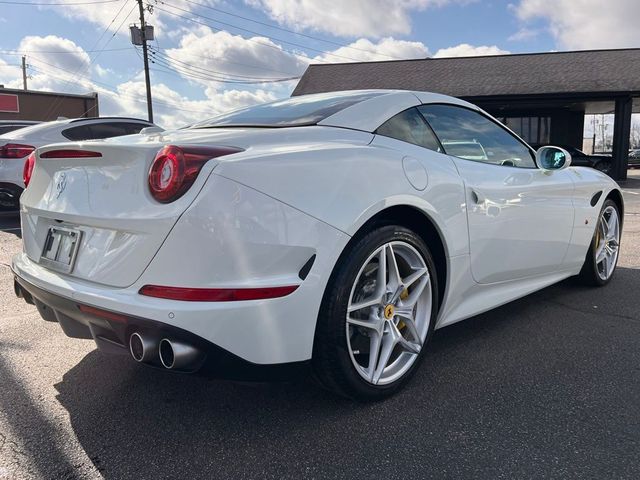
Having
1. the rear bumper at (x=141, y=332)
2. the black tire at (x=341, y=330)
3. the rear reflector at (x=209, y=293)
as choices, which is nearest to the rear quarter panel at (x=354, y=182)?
the black tire at (x=341, y=330)

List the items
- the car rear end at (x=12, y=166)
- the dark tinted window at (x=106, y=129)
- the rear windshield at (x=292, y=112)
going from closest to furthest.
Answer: the rear windshield at (x=292, y=112) < the car rear end at (x=12, y=166) < the dark tinted window at (x=106, y=129)

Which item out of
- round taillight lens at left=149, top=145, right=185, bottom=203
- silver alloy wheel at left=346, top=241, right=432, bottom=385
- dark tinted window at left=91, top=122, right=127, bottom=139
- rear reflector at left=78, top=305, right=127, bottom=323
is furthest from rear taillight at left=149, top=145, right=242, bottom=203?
dark tinted window at left=91, top=122, right=127, bottom=139

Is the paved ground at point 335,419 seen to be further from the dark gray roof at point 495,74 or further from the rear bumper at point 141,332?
the dark gray roof at point 495,74

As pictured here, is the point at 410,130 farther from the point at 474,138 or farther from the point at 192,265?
the point at 192,265

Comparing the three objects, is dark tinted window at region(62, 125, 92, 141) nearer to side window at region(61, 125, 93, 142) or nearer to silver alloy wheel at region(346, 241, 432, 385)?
side window at region(61, 125, 93, 142)

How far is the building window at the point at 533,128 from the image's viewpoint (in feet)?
82.6

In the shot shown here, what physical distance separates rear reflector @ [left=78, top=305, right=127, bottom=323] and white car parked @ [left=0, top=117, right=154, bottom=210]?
5907 millimetres

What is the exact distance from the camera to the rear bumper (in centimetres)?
193

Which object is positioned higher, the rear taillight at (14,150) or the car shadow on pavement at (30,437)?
the rear taillight at (14,150)

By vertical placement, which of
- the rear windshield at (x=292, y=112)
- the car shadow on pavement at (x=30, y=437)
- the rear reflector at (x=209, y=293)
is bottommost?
the car shadow on pavement at (x=30, y=437)

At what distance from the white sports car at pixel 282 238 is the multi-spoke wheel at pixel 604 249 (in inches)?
59.2

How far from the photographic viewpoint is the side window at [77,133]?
7.69m

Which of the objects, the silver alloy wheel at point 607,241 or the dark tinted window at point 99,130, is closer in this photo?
the silver alloy wheel at point 607,241

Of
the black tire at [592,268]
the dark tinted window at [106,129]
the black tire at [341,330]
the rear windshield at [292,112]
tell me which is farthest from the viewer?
the dark tinted window at [106,129]
